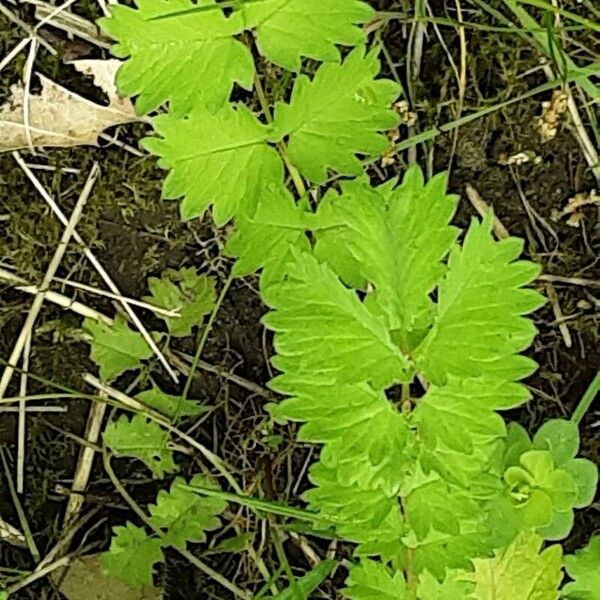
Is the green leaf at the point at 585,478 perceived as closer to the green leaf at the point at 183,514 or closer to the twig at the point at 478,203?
the twig at the point at 478,203

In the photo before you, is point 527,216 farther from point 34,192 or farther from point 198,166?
point 34,192

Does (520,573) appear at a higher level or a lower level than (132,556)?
higher

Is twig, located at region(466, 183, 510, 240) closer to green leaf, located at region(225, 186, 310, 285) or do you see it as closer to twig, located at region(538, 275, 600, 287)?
twig, located at region(538, 275, 600, 287)

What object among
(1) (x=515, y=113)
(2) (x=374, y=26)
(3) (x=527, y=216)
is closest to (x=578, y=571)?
(3) (x=527, y=216)

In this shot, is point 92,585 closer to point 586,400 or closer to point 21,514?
point 21,514

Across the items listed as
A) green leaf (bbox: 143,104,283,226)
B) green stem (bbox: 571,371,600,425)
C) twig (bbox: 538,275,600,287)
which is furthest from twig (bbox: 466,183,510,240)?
green leaf (bbox: 143,104,283,226)

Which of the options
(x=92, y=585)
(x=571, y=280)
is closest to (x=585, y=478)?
(x=571, y=280)

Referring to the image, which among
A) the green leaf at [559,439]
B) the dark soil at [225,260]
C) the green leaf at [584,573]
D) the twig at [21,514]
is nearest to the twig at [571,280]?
the dark soil at [225,260]
